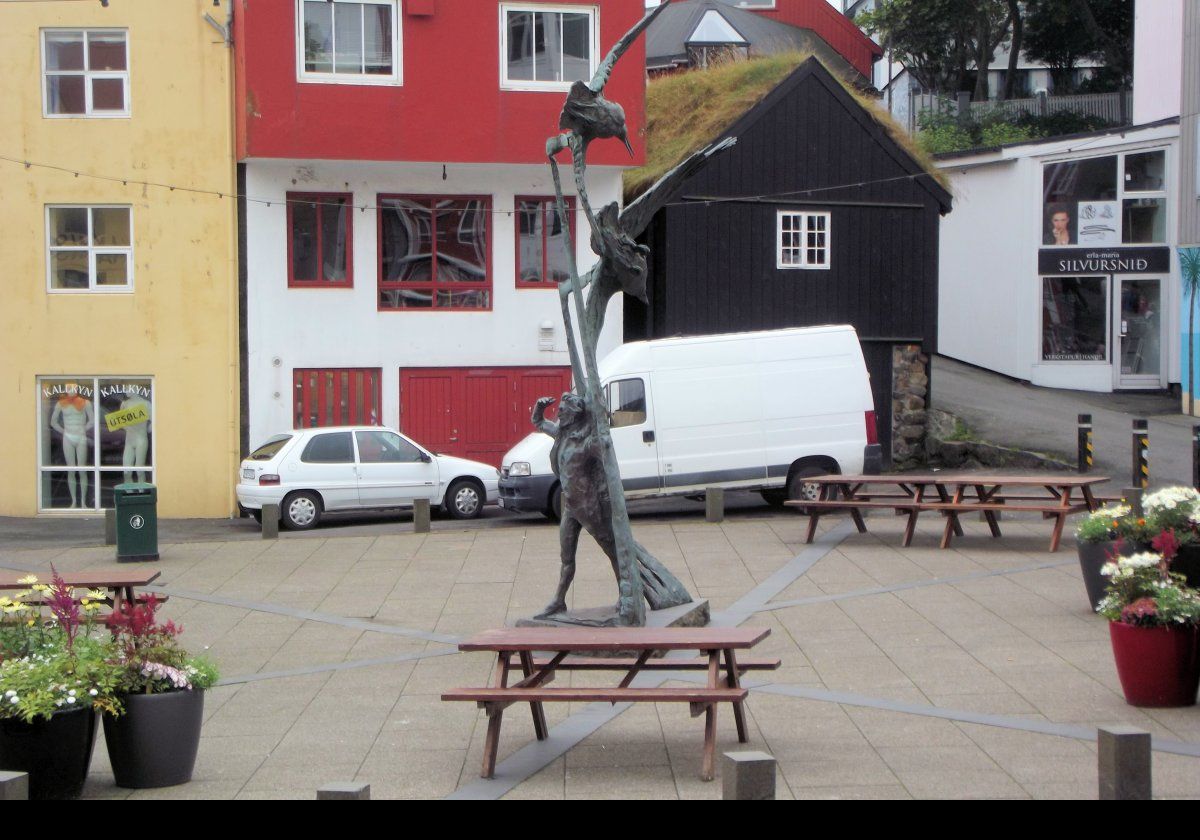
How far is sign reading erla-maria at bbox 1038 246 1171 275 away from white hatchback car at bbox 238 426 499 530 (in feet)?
53.8

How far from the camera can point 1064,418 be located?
93.3 feet

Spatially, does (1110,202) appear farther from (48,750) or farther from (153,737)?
(48,750)

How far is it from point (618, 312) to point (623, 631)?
18557 millimetres

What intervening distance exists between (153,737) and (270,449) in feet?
47.9

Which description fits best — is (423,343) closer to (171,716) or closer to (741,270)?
(741,270)

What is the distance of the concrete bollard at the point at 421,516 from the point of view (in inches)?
761

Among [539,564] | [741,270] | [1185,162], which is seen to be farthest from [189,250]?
[1185,162]

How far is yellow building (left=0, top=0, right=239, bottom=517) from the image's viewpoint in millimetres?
24797

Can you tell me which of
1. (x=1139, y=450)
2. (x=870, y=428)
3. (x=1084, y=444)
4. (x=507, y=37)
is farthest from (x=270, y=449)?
(x=1139, y=450)

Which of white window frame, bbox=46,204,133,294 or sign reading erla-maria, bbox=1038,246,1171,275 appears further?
sign reading erla-maria, bbox=1038,246,1171,275

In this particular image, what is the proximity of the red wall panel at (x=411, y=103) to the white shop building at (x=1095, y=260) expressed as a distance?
40.0ft

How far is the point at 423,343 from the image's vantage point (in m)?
25.8

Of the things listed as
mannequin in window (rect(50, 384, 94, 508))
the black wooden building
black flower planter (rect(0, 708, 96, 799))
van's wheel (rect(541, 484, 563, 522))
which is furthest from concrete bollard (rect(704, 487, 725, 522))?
black flower planter (rect(0, 708, 96, 799))

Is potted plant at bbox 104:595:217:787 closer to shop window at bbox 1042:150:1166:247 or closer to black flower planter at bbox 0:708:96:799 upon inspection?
black flower planter at bbox 0:708:96:799
